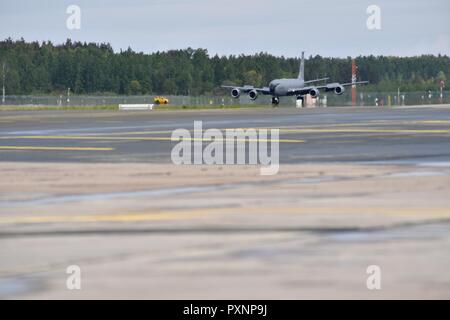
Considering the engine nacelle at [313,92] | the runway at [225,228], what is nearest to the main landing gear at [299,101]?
the engine nacelle at [313,92]

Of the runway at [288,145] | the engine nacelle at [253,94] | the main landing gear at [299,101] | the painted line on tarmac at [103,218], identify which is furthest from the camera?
the engine nacelle at [253,94]

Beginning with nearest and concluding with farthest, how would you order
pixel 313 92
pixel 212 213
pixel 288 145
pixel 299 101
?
1. pixel 212 213
2. pixel 288 145
3. pixel 299 101
4. pixel 313 92

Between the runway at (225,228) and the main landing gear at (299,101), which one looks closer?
the runway at (225,228)

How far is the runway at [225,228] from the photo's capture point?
11.9 meters

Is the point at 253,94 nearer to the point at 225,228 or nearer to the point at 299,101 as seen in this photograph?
the point at 299,101

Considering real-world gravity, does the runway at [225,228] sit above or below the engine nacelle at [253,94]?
below

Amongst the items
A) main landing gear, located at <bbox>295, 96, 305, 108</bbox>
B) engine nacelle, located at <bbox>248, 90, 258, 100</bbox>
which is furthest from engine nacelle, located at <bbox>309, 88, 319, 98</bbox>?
engine nacelle, located at <bbox>248, 90, 258, 100</bbox>

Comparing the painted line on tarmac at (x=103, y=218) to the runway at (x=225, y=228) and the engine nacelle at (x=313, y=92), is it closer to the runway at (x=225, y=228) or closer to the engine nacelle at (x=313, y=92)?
the runway at (x=225, y=228)

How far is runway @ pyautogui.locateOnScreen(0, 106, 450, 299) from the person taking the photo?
39.1ft

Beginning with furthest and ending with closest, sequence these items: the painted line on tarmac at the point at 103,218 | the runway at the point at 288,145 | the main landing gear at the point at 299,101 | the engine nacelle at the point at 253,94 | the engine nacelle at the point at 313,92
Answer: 1. the engine nacelle at the point at 253,94
2. the engine nacelle at the point at 313,92
3. the main landing gear at the point at 299,101
4. the runway at the point at 288,145
5. the painted line on tarmac at the point at 103,218

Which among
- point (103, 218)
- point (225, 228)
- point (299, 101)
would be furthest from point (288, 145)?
point (299, 101)

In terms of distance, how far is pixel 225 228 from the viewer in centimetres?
1627
